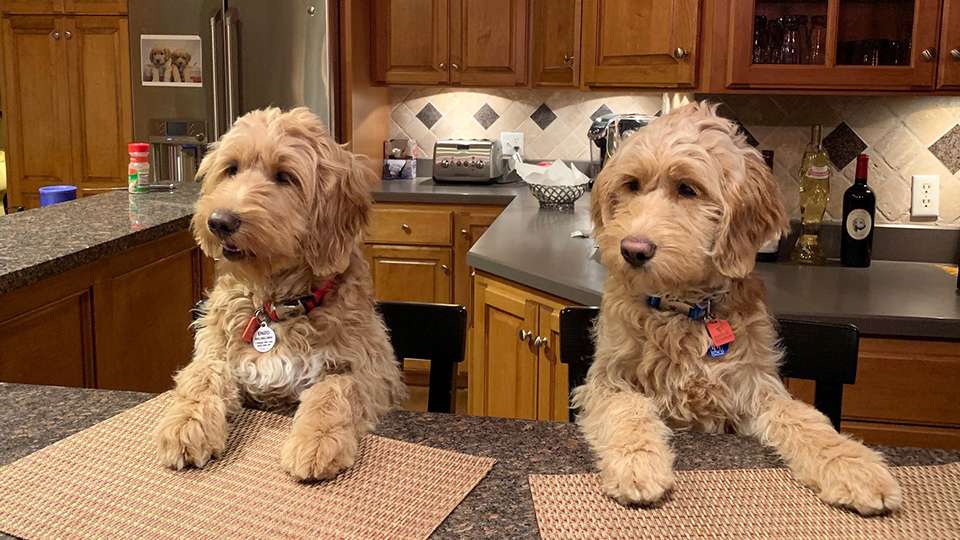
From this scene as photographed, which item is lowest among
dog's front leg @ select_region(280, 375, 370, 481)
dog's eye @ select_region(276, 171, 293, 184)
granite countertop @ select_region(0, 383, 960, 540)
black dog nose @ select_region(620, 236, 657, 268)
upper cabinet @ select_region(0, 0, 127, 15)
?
granite countertop @ select_region(0, 383, 960, 540)

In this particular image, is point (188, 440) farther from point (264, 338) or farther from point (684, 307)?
point (684, 307)

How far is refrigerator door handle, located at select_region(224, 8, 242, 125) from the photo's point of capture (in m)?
4.11


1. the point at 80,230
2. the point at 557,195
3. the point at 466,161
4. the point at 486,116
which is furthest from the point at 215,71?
the point at 80,230

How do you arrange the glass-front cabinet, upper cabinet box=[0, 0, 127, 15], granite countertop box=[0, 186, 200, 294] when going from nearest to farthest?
granite countertop box=[0, 186, 200, 294] < the glass-front cabinet < upper cabinet box=[0, 0, 127, 15]

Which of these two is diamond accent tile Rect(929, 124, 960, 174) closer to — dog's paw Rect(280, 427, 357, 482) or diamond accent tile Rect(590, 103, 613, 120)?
diamond accent tile Rect(590, 103, 613, 120)

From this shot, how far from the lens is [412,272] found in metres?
4.12

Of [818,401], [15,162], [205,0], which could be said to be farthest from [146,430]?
[15,162]

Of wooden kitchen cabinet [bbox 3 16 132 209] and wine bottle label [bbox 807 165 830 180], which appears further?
wooden kitchen cabinet [bbox 3 16 132 209]

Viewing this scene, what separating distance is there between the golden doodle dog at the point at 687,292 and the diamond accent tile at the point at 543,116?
321cm

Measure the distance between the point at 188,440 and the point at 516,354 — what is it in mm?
1549

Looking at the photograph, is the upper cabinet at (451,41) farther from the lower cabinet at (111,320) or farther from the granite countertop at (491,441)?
the granite countertop at (491,441)

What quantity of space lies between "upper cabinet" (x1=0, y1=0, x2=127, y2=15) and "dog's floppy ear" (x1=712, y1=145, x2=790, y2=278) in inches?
173

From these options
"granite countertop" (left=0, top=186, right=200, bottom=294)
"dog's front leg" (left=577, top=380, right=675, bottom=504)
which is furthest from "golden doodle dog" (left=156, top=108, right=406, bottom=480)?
"granite countertop" (left=0, top=186, right=200, bottom=294)

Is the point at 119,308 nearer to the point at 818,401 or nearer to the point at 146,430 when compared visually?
the point at 146,430
